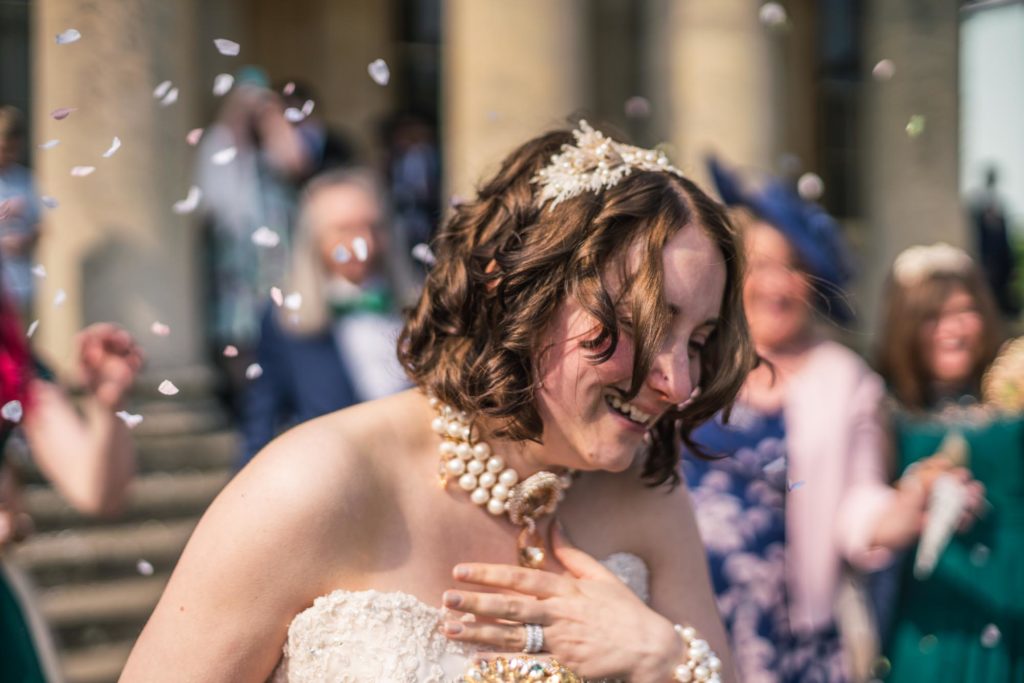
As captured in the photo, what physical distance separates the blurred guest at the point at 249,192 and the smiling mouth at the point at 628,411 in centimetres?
542

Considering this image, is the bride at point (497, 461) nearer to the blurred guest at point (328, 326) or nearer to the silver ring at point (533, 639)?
the silver ring at point (533, 639)

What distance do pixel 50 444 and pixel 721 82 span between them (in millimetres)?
6761

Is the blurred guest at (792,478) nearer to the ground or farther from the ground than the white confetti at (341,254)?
nearer to the ground

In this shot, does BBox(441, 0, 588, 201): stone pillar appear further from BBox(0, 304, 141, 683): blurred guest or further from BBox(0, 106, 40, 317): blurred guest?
BBox(0, 304, 141, 683): blurred guest

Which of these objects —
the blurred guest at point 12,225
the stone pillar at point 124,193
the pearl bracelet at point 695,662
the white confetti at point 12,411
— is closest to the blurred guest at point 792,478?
the pearl bracelet at point 695,662

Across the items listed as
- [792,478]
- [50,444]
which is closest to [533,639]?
[50,444]

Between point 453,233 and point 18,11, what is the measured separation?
31.1 feet

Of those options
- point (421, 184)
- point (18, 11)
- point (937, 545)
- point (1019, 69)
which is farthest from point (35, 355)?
point (18, 11)

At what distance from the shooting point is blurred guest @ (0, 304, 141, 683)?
107 inches

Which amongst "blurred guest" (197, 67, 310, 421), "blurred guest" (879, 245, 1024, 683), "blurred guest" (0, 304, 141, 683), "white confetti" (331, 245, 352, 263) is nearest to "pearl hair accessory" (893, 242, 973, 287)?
"blurred guest" (879, 245, 1024, 683)

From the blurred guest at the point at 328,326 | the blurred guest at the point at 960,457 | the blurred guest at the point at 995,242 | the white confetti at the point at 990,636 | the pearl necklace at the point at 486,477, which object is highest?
the pearl necklace at the point at 486,477

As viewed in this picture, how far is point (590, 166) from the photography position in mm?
1918

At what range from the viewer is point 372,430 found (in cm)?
185

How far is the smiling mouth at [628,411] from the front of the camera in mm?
1830
